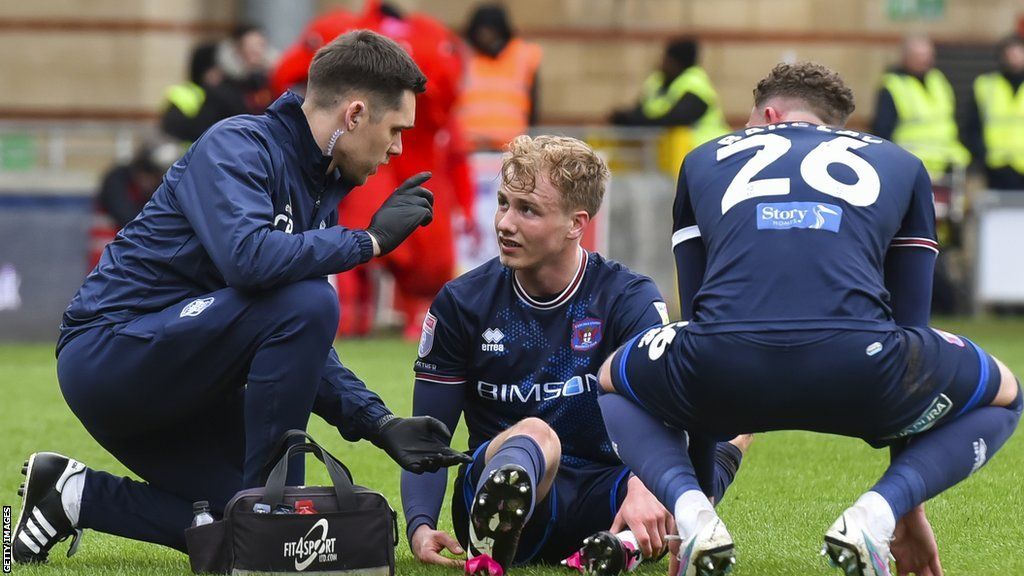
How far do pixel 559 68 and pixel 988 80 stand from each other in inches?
199

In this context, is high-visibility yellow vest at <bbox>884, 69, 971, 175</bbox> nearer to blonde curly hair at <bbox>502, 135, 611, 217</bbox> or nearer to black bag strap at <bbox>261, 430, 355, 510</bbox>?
blonde curly hair at <bbox>502, 135, 611, 217</bbox>

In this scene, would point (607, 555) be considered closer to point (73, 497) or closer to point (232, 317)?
point (232, 317)

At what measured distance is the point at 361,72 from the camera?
5.01 metres

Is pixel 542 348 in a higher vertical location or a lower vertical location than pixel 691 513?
higher

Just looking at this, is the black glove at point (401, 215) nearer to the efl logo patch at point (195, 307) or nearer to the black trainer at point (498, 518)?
A: the efl logo patch at point (195, 307)

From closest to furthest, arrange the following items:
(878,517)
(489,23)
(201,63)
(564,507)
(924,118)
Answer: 1. (878,517)
2. (564,507)
3. (201,63)
4. (489,23)
5. (924,118)

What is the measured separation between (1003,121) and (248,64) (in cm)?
587

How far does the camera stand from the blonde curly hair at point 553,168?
487 cm

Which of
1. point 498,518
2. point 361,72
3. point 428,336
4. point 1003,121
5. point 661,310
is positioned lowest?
point 1003,121

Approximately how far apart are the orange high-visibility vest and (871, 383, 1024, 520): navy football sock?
9.57 meters

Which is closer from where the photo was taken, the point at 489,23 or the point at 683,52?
the point at 489,23

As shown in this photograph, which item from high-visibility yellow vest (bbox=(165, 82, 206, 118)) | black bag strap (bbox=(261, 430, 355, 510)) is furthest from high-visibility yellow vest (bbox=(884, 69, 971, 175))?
black bag strap (bbox=(261, 430, 355, 510))

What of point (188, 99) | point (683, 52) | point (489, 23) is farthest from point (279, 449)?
point (683, 52)

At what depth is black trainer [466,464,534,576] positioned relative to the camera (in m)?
4.30
